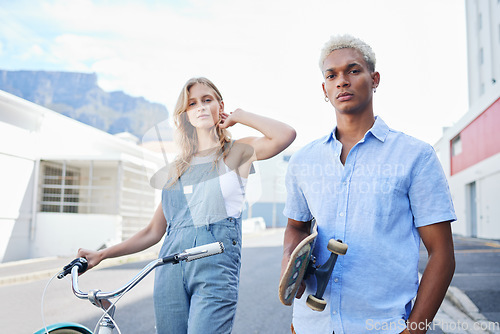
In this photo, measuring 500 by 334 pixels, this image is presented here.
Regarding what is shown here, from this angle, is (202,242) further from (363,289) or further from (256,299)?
(256,299)

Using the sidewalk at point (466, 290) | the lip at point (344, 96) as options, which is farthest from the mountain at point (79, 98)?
the lip at point (344, 96)

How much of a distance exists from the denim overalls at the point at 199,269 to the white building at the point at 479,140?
72.0ft

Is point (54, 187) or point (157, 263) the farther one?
point (54, 187)

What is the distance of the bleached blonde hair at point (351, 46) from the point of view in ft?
5.85

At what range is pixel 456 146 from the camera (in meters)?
32.7

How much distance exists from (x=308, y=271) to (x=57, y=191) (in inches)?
660

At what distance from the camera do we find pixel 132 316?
630 centimetres

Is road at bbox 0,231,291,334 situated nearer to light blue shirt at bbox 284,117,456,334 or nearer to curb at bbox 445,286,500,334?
curb at bbox 445,286,500,334

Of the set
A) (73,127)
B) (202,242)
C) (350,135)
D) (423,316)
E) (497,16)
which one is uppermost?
(497,16)

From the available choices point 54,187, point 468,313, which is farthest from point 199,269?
point 54,187

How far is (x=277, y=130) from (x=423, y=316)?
1.14 m

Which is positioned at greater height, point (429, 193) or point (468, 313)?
point (429, 193)

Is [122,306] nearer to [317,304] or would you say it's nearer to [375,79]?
[317,304]

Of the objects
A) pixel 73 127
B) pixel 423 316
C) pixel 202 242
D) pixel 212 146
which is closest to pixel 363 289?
pixel 423 316
